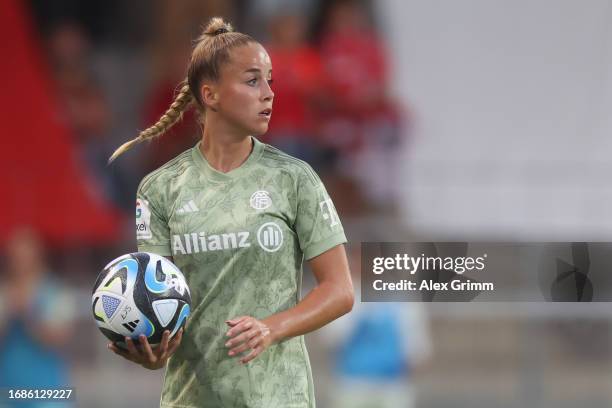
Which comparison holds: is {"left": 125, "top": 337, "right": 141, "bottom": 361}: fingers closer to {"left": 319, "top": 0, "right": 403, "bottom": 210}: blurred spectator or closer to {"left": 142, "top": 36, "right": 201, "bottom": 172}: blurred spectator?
{"left": 142, "top": 36, "right": 201, "bottom": 172}: blurred spectator

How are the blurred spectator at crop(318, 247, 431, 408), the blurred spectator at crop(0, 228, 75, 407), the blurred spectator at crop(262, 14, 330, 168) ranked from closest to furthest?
the blurred spectator at crop(0, 228, 75, 407) → the blurred spectator at crop(318, 247, 431, 408) → the blurred spectator at crop(262, 14, 330, 168)

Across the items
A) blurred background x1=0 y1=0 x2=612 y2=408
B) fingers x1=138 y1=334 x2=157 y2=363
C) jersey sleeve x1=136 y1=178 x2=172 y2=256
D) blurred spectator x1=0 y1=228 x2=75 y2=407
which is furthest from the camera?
blurred background x1=0 y1=0 x2=612 y2=408

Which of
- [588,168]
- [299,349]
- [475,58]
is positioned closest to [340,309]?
[299,349]

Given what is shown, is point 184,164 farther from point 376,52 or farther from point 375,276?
point 376,52

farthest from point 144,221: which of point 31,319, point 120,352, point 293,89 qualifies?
point 293,89

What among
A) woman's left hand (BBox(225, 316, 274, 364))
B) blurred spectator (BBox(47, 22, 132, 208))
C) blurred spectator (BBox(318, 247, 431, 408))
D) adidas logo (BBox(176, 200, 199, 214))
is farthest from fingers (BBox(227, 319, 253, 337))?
blurred spectator (BBox(47, 22, 132, 208))

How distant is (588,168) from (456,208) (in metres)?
0.97

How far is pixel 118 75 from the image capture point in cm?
941

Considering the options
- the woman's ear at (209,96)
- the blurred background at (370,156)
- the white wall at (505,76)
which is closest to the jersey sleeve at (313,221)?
the woman's ear at (209,96)

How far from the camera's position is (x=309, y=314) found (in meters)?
3.35

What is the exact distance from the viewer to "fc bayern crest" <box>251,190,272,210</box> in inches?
135

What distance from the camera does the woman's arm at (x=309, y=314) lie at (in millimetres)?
3170

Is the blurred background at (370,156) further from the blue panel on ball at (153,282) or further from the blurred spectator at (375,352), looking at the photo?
the blue panel on ball at (153,282)

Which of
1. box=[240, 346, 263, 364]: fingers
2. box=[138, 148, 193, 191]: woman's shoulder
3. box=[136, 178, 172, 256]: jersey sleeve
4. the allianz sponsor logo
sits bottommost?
box=[240, 346, 263, 364]: fingers
